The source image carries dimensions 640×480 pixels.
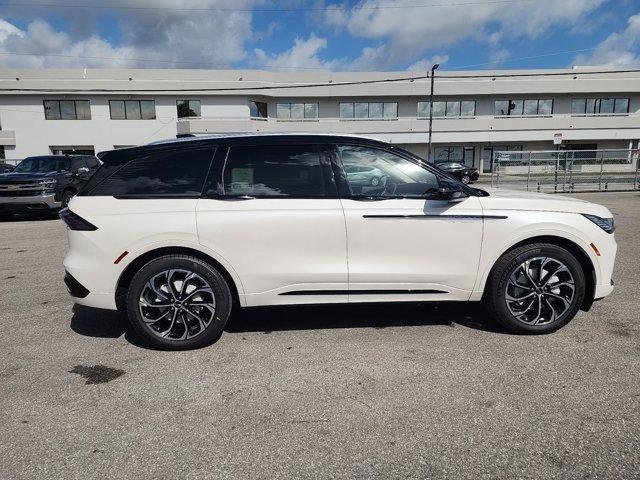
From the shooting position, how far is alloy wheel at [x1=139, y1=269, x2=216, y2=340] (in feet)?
12.3

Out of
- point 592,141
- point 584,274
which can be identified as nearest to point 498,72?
point 592,141

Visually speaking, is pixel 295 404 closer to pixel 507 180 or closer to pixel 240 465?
pixel 240 465

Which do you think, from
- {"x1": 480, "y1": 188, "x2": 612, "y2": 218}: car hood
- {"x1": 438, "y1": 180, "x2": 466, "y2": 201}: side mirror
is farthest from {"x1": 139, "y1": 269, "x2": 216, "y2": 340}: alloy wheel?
{"x1": 480, "y1": 188, "x2": 612, "y2": 218}: car hood

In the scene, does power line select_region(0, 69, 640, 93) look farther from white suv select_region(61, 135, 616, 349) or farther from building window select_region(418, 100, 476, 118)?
white suv select_region(61, 135, 616, 349)

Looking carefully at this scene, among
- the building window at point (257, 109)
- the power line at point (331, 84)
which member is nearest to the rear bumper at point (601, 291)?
the building window at point (257, 109)

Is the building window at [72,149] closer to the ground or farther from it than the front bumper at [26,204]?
farther from it

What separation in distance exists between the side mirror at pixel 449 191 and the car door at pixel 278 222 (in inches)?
33.6

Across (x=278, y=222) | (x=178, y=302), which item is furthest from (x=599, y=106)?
(x=178, y=302)

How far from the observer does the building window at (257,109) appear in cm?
3859

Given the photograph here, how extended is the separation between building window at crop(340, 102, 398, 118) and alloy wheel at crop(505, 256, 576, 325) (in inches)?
1526

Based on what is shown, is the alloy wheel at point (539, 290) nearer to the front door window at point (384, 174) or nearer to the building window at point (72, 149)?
the front door window at point (384, 174)

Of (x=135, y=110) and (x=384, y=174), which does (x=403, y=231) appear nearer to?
(x=384, y=174)

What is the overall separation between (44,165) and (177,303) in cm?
1264

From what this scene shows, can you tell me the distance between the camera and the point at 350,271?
151 inches
